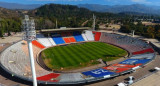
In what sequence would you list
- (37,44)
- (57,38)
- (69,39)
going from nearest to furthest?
(37,44), (57,38), (69,39)

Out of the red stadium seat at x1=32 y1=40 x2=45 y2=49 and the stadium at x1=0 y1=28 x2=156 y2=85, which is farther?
the red stadium seat at x1=32 y1=40 x2=45 y2=49

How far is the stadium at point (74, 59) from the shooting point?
110 ft

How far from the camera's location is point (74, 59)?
1975 inches

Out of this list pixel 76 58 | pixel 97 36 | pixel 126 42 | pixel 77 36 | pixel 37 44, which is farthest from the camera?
pixel 97 36

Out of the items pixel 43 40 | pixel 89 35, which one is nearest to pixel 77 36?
pixel 89 35

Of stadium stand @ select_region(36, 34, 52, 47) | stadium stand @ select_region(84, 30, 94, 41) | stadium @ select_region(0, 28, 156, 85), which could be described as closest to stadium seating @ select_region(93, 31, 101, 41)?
stadium @ select_region(0, 28, 156, 85)

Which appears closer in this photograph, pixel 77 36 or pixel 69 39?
pixel 69 39

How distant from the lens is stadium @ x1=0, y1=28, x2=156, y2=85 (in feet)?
110

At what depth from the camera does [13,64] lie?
1603 inches

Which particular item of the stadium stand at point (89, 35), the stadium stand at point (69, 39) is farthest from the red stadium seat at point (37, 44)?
the stadium stand at point (89, 35)

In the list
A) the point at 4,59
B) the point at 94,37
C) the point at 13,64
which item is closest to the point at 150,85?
the point at 13,64

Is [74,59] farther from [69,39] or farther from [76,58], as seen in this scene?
[69,39]

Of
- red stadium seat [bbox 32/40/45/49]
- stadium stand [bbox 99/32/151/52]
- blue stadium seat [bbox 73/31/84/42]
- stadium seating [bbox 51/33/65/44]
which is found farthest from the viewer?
blue stadium seat [bbox 73/31/84/42]

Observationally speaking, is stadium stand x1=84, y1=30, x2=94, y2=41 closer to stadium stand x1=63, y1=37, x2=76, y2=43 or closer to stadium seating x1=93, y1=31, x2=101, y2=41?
stadium seating x1=93, y1=31, x2=101, y2=41
